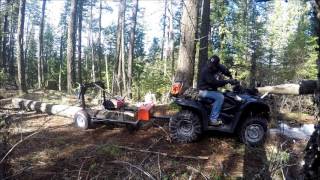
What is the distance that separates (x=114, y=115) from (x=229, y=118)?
113 inches

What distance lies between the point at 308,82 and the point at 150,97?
993cm

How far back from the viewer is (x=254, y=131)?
8.20 m

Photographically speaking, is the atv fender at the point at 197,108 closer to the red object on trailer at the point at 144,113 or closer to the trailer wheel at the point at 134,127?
the red object on trailer at the point at 144,113

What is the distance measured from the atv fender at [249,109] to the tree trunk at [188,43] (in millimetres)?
2420

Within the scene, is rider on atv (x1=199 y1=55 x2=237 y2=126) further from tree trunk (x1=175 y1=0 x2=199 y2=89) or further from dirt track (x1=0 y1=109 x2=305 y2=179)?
tree trunk (x1=175 y1=0 x2=199 y2=89)

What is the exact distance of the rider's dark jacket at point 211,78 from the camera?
8.14 m

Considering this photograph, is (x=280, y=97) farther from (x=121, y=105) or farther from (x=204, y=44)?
(x=121, y=105)

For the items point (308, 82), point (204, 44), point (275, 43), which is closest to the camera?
point (308, 82)

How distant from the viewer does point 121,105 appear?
32.7ft

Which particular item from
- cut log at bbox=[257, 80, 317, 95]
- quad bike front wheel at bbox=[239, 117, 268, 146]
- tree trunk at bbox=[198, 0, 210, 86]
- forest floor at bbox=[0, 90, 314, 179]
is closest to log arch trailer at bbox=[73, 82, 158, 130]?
forest floor at bbox=[0, 90, 314, 179]

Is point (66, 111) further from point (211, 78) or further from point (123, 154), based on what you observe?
point (211, 78)

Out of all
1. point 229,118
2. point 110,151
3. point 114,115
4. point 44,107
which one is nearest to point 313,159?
point 110,151

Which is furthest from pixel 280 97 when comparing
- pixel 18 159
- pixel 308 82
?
pixel 308 82

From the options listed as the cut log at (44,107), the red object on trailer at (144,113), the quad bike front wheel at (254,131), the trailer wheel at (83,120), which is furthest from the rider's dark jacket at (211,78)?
the cut log at (44,107)
